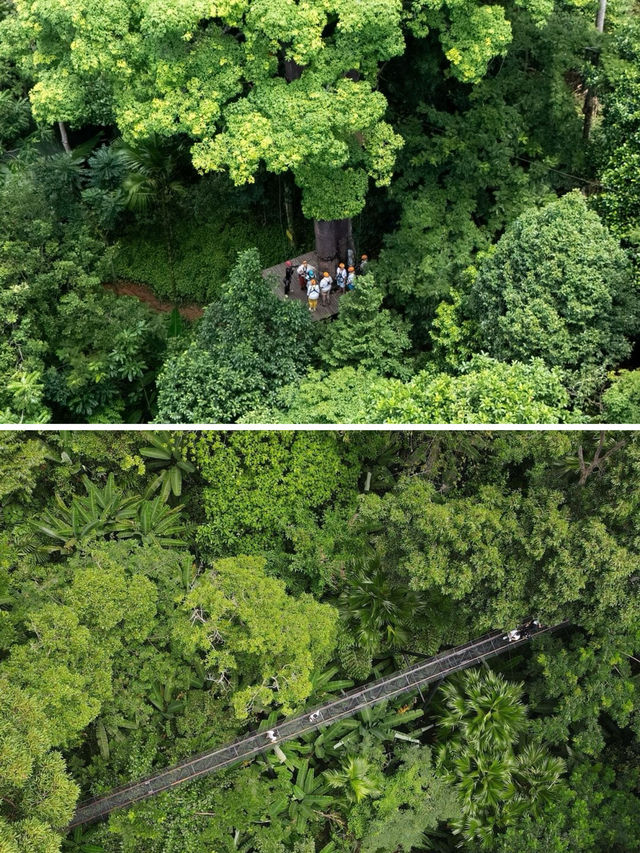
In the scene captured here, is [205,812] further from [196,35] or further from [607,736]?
[196,35]

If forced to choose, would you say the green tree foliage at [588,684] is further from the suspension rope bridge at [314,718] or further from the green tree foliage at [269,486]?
the green tree foliage at [269,486]

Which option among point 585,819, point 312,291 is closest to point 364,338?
point 312,291

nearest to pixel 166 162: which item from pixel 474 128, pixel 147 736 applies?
pixel 474 128

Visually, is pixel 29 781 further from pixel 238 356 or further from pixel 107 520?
pixel 238 356

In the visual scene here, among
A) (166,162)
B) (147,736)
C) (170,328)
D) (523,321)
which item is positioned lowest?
(147,736)

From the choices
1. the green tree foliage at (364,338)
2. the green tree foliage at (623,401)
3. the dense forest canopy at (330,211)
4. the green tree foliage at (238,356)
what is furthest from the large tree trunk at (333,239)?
the green tree foliage at (623,401)

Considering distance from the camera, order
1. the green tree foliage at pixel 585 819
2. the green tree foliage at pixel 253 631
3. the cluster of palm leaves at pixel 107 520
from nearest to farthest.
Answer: the green tree foliage at pixel 253 631
the cluster of palm leaves at pixel 107 520
the green tree foliage at pixel 585 819
